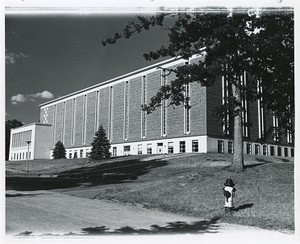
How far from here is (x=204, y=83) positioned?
11.5 metres

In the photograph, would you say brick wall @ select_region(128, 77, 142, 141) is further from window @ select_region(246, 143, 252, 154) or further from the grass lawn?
window @ select_region(246, 143, 252, 154)

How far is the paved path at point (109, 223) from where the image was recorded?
634cm

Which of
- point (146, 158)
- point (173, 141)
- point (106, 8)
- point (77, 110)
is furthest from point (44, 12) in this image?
point (173, 141)

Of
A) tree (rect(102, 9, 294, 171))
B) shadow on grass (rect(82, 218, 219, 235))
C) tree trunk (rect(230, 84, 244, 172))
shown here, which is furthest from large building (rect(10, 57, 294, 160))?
shadow on grass (rect(82, 218, 219, 235))

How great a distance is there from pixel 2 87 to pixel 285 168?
9.80m

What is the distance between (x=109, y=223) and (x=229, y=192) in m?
2.81

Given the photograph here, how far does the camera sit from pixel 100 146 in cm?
2267

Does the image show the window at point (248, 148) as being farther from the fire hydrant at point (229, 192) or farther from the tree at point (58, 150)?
the fire hydrant at point (229, 192)

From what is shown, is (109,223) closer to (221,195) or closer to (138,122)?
(221,195)

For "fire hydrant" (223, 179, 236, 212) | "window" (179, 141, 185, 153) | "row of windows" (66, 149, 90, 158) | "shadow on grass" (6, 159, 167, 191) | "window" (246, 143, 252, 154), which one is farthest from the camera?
"window" (246, 143, 252, 154)

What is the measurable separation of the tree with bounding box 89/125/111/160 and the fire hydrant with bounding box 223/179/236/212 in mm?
11697

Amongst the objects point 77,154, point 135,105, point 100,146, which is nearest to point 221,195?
point 135,105

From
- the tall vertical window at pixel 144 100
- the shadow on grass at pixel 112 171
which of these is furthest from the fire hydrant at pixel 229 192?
the shadow on grass at pixel 112 171

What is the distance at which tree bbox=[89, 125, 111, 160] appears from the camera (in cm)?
1934
